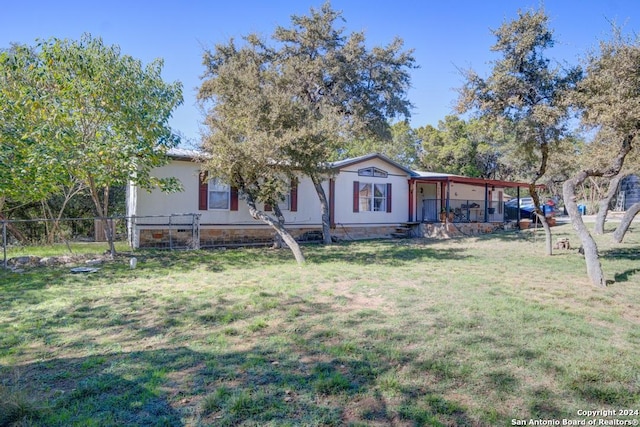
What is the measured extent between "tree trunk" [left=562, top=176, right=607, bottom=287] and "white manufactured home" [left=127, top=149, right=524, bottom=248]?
18.7 feet

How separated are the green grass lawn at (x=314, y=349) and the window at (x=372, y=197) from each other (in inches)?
373

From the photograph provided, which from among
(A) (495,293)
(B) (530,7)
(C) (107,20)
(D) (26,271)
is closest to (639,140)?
(B) (530,7)

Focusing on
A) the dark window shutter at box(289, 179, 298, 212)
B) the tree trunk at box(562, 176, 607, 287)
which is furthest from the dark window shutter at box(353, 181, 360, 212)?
the tree trunk at box(562, 176, 607, 287)

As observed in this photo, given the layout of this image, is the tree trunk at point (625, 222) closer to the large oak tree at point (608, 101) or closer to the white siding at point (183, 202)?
the large oak tree at point (608, 101)

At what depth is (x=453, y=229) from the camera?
55.2 feet

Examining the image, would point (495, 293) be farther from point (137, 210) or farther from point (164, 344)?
point (137, 210)

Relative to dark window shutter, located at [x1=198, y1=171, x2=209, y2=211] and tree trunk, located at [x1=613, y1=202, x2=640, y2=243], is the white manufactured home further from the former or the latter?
A: tree trunk, located at [x1=613, y1=202, x2=640, y2=243]

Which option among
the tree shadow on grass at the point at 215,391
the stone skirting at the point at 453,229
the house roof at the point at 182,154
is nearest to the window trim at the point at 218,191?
the house roof at the point at 182,154

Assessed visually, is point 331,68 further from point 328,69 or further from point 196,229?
point 196,229

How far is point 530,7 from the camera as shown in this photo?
28.1ft

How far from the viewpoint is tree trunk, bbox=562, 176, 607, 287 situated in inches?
262

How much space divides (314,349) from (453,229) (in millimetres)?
14260

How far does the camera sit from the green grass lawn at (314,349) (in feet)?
8.91

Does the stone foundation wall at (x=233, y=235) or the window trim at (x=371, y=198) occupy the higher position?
the window trim at (x=371, y=198)
